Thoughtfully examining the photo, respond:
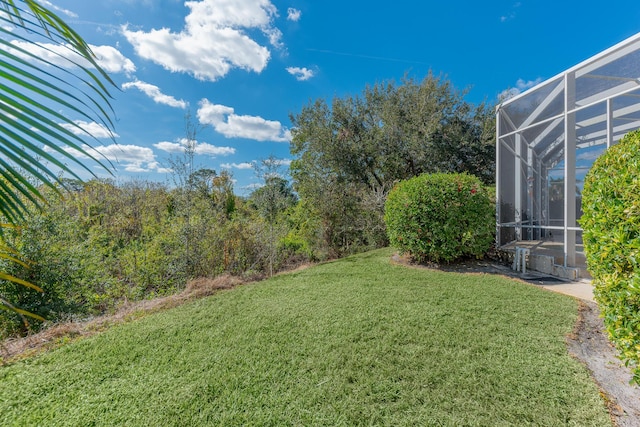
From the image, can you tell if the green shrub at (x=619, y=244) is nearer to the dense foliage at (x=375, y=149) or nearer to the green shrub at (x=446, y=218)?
the green shrub at (x=446, y=218)

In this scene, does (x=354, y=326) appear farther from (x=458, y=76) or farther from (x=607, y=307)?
(x=458, y=76)

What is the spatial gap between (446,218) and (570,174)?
8.11 ft

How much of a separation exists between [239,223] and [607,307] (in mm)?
6164

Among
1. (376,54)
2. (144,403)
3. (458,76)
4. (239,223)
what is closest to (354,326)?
(144,403)

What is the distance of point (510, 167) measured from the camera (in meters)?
7.39

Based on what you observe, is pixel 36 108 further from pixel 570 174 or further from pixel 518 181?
pixel 518 181

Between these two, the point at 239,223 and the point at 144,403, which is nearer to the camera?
the point at 144,403

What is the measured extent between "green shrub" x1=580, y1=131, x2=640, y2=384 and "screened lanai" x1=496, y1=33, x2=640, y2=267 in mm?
3107


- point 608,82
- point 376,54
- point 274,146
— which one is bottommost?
point 274,146

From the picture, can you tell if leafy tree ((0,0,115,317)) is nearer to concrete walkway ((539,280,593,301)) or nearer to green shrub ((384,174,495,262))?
green shrub ((384,174,495,262))

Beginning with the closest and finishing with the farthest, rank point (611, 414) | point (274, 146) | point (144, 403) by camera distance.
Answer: point (611, 414) < point (144, 403) < point (274, 146)

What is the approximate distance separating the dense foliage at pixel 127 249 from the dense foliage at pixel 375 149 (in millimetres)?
1850

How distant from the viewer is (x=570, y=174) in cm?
541

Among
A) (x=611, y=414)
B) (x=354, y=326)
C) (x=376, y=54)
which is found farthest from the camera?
(x=376, y=54)
